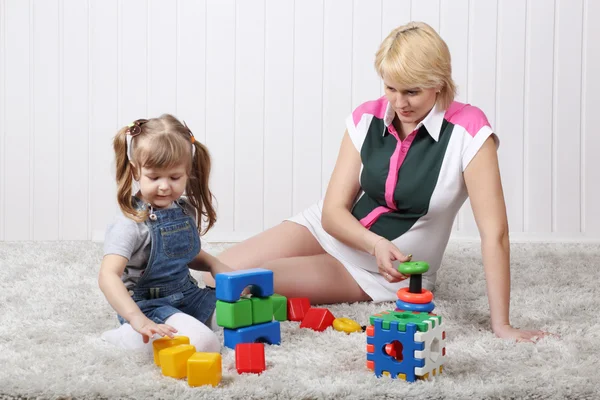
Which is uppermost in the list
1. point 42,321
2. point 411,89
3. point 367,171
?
point 411,89

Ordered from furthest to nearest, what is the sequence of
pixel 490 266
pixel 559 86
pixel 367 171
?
pixel 559 86 → pixel 367 171 → pixel 490 266

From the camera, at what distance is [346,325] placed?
5.32ft

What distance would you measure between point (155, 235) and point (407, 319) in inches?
21.4

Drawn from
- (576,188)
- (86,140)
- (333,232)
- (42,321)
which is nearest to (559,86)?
(576,188)

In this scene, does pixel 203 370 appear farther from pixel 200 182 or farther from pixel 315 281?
pixel 315 281

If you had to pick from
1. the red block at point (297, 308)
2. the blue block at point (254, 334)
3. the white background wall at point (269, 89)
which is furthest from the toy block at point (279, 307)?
the white background wall at point (269, 89)

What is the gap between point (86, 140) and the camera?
2.94 meters

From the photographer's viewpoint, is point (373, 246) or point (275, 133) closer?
point (373, 246)

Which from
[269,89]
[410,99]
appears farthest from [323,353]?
[269,89]

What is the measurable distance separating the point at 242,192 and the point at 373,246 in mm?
1334

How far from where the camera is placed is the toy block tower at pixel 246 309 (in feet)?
4.80

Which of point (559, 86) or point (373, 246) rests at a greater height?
point (559, 86)

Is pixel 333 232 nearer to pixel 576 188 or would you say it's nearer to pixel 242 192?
pixel 242 192

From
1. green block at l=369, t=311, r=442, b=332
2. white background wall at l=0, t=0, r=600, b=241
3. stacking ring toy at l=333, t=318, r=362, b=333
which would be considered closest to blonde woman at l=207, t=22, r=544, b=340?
stacking ring toy at l=333, t=318, r=362, b=333
